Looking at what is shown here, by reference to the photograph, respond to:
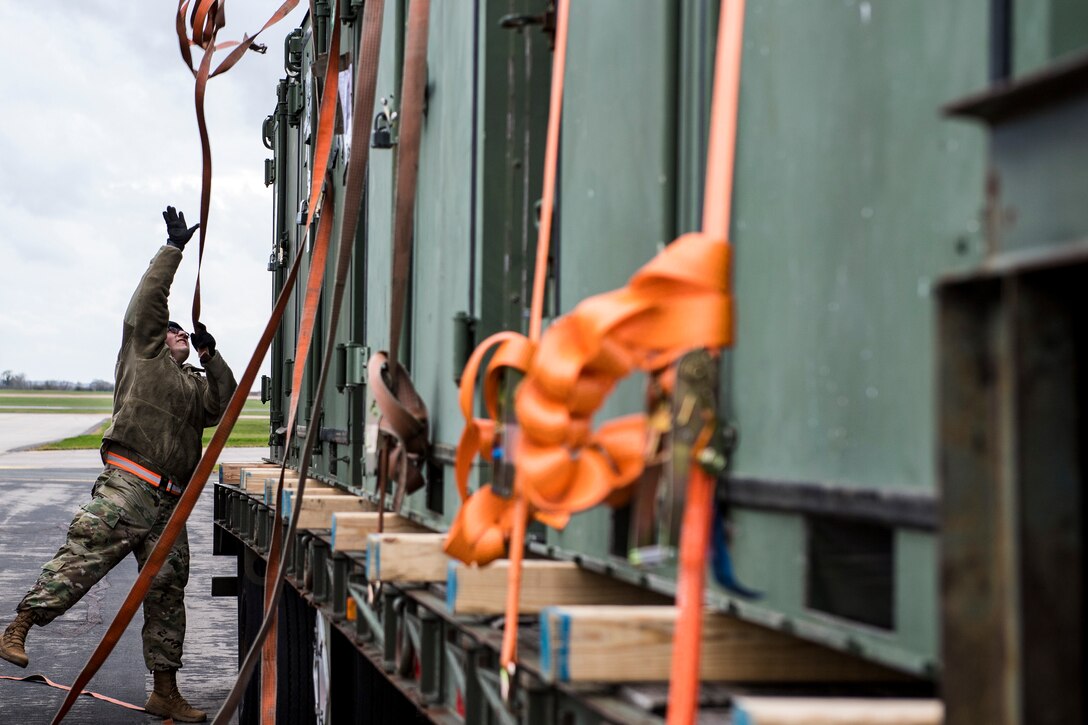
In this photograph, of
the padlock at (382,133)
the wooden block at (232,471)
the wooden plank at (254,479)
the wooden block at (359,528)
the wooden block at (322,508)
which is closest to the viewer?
the wooden block at (359,528)

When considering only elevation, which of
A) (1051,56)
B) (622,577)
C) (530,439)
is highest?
(1051,56)

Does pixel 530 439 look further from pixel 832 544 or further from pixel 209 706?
pixel 209 706

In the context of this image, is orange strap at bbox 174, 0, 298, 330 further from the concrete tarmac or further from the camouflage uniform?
the concrete tarmac

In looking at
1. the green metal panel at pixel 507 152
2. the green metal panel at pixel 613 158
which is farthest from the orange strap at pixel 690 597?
the green metal panel at pixel 507 152

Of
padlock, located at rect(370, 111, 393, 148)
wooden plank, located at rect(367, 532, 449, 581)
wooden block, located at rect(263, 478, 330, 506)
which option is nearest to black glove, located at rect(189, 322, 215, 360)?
wooden block, located at rect(263, 478, 330, 506)

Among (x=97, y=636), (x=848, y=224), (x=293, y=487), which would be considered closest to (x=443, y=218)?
(x=293, y=487)

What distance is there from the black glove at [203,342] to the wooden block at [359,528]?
5.50m

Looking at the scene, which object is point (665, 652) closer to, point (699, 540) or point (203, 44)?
point (699, 540)

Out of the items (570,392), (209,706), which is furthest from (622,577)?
(209,706)

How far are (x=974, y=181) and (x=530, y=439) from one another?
2.66 feet

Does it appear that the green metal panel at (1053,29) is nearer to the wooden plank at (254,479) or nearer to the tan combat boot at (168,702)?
the wooden plank at (254,479)

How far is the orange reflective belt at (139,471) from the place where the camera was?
9.86 meters

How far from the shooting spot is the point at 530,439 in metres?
2.24

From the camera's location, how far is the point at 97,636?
13.8 meters
